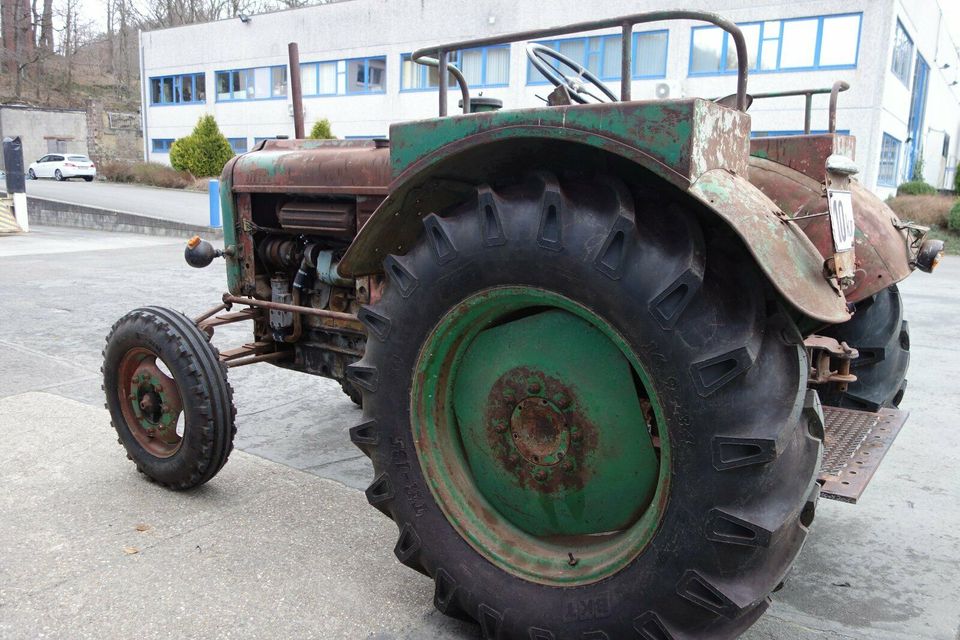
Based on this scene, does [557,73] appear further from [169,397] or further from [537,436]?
[169,397]

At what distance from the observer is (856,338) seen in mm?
3359

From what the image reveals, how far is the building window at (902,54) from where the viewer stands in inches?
843

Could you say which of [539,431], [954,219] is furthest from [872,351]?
[954,219]

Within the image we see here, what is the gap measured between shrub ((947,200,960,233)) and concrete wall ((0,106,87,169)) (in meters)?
40.9

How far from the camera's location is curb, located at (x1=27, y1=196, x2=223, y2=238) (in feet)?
49.9

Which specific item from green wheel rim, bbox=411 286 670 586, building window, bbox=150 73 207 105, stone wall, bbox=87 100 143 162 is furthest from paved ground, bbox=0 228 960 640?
stone wall, bbox=87 100 143 162

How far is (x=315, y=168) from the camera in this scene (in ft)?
11.3

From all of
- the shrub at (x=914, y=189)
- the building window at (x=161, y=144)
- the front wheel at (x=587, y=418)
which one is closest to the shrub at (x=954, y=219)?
the shrub at (x=914, y=189)

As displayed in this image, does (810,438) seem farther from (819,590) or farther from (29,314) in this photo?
(29,314)

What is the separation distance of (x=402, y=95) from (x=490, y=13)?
4789mm

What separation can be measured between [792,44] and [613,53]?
17.3ft

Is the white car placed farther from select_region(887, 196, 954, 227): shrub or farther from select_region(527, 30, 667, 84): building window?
select_region(887, 196, 954, 227): shrub

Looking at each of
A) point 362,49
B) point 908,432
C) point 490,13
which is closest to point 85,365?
point 908,432

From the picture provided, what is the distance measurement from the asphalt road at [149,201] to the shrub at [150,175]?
95 cm
